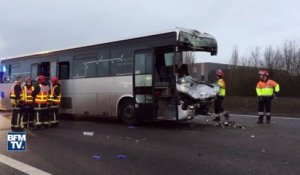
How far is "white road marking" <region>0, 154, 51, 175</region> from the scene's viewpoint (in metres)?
6.93

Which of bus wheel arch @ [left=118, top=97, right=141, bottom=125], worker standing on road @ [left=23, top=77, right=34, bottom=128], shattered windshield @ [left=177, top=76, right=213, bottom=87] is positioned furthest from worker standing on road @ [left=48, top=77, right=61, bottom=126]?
shattered windshield @ [left=177, top=76, right=213, bottom=87]

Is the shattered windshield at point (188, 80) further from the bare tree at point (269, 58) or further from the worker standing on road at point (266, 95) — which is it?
the bare tree at point (269, 58)

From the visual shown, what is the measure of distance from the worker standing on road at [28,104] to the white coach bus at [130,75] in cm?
251

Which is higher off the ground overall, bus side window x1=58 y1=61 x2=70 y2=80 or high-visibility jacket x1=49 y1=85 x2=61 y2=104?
bus side window x1=58 y1=61 x2=70 y2=80

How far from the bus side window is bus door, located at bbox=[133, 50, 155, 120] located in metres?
4.07

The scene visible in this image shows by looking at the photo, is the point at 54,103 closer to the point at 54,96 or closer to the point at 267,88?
the point at 54,96

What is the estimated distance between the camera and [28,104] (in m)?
13.6

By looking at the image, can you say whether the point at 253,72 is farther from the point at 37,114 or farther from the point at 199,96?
the point at 37,114

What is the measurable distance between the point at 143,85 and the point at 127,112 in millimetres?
1348

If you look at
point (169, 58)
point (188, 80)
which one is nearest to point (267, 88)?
point (188, 80)

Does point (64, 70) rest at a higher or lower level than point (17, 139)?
higher

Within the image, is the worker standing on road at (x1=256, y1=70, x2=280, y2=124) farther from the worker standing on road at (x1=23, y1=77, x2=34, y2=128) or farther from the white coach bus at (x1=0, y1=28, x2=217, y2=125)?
the worker standing on road at (x1=23, y1=77, x2=34, y2=128)

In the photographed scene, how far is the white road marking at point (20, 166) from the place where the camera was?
693 cm

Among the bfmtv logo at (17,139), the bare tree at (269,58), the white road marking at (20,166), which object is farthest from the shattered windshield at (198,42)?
the bare tree at (269,58)
